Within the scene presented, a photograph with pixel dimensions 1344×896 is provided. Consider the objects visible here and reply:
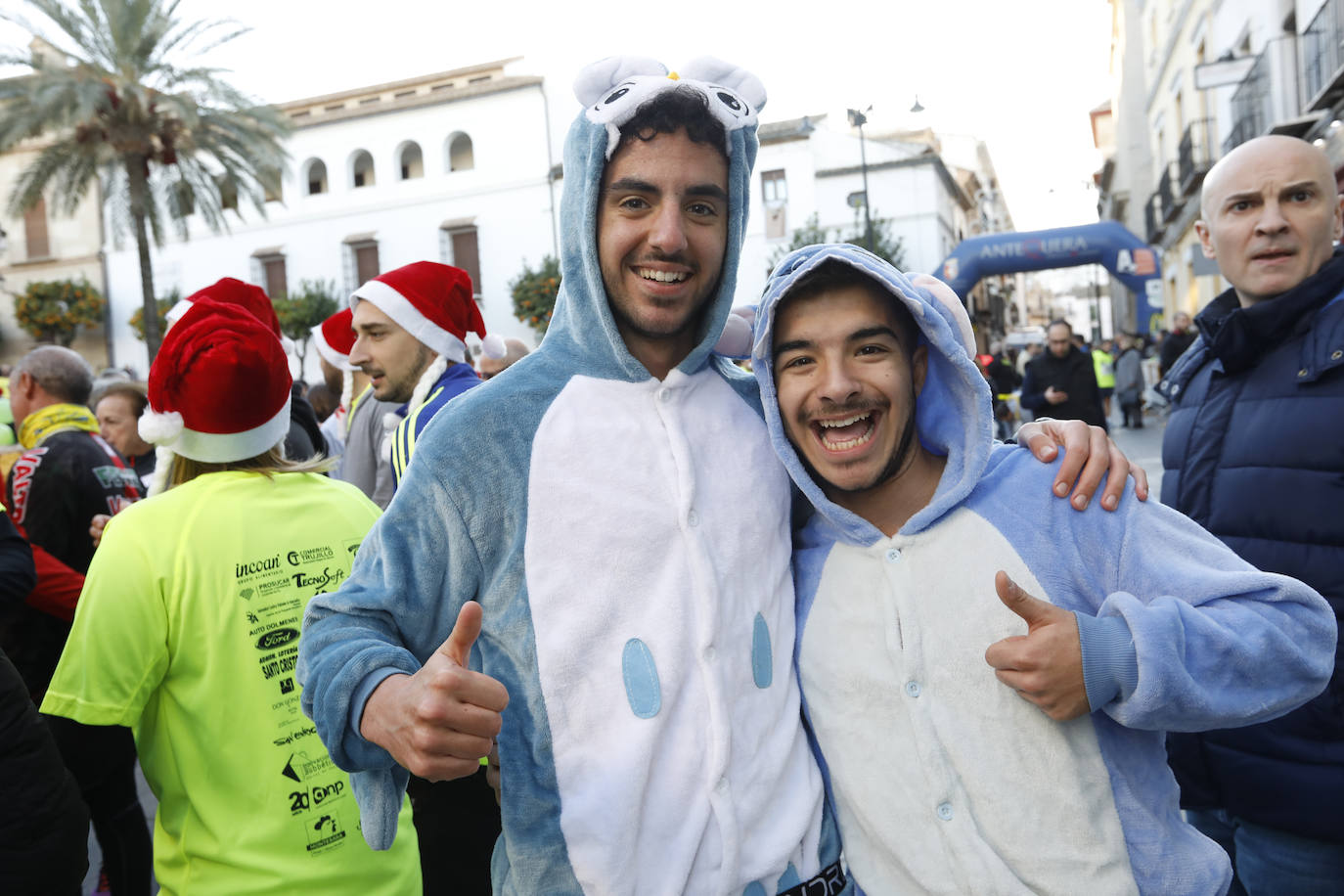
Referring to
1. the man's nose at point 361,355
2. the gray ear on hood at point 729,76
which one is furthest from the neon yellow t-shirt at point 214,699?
the man's nose at point 361,355

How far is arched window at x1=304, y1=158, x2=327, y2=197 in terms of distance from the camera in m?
35.0

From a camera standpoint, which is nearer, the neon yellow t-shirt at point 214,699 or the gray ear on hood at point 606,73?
the gray ear on hood at point 606,73

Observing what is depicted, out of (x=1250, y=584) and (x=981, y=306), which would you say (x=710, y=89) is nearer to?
(x=1250, y=584)

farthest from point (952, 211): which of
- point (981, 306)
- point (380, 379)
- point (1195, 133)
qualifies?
point (380, 379)

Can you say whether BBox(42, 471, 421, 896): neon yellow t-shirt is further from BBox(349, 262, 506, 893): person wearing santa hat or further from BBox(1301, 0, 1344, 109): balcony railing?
BBox(1301, 0, 1344, 109): balcony railing

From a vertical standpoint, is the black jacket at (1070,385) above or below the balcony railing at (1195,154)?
below

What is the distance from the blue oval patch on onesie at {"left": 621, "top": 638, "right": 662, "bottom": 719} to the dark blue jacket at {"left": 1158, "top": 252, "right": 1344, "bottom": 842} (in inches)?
64.0

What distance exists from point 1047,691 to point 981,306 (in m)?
53.7

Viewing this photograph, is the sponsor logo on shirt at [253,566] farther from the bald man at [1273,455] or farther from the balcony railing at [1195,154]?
the balcony railing at [1195,154]

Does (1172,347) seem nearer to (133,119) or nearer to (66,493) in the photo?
(66,493)

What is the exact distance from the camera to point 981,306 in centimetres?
5206

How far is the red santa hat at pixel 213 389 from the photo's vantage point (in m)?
2.39

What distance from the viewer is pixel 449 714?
1.33 m

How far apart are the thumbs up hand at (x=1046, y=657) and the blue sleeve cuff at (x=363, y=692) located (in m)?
1.01
